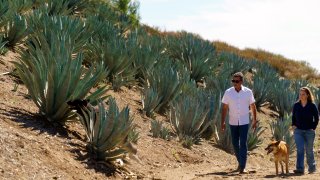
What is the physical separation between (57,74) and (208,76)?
9.52 meters

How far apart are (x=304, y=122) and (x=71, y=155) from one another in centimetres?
379

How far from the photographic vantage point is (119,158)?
8148 millimetres

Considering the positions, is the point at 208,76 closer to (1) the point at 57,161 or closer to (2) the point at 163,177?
(2) the point at 163,177

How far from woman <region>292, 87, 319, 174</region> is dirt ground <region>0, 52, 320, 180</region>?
38 centimetres

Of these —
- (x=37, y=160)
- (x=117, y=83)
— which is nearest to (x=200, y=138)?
(x=117, y=83)

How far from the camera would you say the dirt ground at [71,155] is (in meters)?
6.81

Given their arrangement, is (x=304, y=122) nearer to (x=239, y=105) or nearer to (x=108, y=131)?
(x=239, y=105)

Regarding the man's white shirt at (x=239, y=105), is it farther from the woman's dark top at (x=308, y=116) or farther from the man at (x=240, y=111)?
the woman's dark top at (x=308, y=116)

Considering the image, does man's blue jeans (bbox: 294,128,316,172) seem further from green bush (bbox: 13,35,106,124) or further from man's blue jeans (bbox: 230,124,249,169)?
green bush (bbox: 13,35,106,124)

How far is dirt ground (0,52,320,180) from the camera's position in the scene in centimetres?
681

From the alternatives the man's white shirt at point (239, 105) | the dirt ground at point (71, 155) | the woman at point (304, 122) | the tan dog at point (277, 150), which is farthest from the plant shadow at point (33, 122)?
the woman at point (304, 122)

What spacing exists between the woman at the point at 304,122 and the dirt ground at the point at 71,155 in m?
0.38

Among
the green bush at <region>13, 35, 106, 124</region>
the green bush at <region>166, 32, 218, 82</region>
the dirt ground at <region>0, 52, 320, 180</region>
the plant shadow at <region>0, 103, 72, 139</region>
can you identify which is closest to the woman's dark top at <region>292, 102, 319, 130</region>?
the dirt ground at <region>0, 52, 320, 180</region>

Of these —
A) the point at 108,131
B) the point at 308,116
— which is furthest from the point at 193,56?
the point at 108,131
